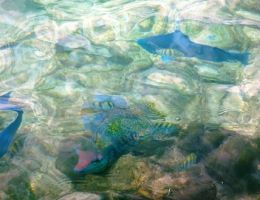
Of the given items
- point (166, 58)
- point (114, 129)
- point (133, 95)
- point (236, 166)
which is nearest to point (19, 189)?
point (114, 129)

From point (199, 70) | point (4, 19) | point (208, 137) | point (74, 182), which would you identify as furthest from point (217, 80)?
point (4, 19)

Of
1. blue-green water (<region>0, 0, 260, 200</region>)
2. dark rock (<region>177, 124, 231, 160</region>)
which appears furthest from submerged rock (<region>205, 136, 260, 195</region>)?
dark rock (<region>177, 124, 231, 160</region>)

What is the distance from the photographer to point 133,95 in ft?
16.1

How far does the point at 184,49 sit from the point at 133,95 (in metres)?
1.36

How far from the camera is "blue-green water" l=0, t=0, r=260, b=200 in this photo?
3541 millimetres

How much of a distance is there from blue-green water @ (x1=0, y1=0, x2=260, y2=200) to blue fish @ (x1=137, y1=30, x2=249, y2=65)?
0.15 metres

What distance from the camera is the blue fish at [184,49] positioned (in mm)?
5340

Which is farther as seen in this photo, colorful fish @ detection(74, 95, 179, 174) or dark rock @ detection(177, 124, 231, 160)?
dark rock @ detection(177, 124, 231, 160)

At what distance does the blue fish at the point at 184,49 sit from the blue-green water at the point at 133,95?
15 cm

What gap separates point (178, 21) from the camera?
6.46 m

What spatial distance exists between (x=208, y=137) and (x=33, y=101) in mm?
2739

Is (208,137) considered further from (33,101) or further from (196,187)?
(33,101)

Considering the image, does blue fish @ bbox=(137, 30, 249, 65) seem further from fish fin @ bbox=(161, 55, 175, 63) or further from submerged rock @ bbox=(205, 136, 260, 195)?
submerged rock @ bbox=(205, 136, 260, 195)

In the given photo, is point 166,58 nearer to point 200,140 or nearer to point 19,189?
point 200,140
